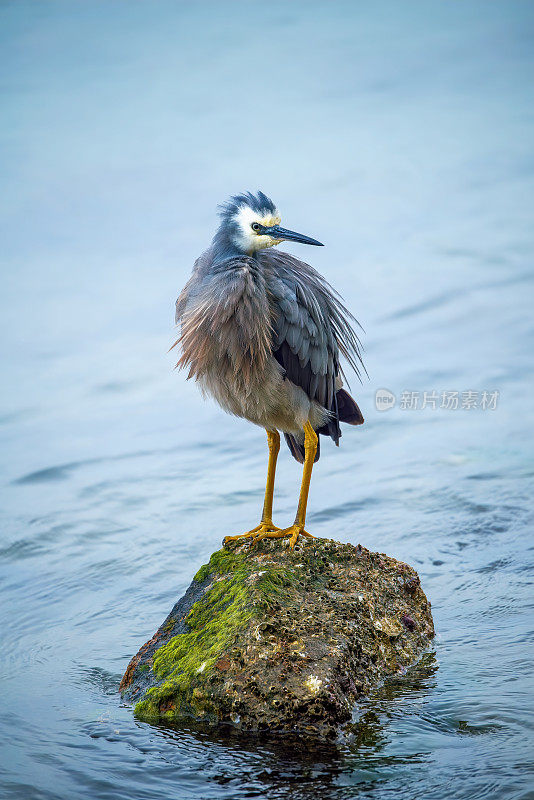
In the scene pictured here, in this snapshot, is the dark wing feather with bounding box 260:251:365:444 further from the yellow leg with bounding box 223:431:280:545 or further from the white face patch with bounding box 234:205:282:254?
the yellow leg with bounding box 223:431:280:545

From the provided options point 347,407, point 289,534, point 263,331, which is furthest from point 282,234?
point 289,534

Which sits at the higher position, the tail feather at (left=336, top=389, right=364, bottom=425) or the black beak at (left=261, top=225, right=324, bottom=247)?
the black beak at (left=261, top=225, right=324, bottom=247)

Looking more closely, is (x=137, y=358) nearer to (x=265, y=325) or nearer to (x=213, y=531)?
(x=213, y=531)

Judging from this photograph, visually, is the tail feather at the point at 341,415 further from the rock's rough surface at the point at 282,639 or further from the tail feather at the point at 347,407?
the rock's rough surface at the point at 282,639

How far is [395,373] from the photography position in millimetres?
12672

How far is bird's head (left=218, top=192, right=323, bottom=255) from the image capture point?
19.2ft

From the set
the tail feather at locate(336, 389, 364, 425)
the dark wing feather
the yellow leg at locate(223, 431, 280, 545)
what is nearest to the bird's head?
the dark wing feather

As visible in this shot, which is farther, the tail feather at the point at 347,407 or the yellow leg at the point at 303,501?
the tail feather at the point at 347,407

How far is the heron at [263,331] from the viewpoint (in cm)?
588

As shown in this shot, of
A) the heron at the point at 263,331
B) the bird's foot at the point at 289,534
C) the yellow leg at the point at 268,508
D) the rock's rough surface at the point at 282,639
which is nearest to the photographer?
the rock's rough surface at the point at 282,639

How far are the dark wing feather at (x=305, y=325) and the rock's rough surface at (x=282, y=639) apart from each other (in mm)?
1085

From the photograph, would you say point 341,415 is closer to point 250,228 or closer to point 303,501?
point 303,501

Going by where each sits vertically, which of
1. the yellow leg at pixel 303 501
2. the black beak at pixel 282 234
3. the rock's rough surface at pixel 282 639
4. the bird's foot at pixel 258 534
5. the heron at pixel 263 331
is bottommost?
the rock's rough surface at pixel 282 639

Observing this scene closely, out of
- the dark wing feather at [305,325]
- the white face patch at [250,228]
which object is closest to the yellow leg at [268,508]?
the dark wing feather at [305,325]
